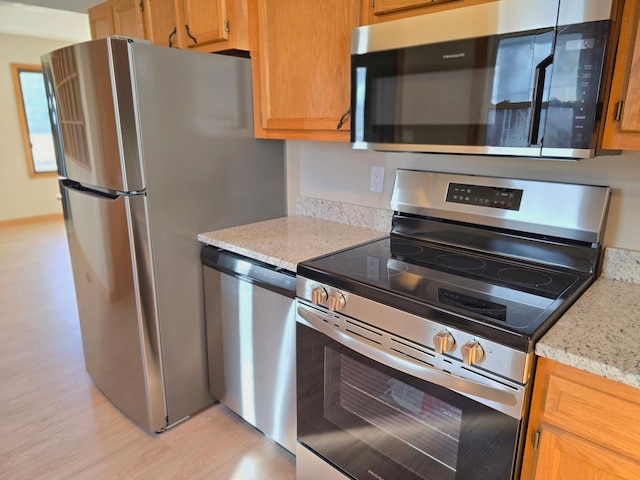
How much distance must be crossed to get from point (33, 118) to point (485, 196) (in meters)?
6.51

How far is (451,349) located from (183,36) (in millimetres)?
1833

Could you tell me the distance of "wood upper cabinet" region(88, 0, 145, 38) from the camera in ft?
7.36

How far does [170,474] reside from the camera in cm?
176

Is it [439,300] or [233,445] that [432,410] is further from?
[233,445]

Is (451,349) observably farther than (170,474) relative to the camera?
No

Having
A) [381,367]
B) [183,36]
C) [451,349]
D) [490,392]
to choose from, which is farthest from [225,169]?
[490,392]

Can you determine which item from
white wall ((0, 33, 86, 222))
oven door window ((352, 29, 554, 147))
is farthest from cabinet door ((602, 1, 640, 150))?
white wall ((0, 33, 86, 222))

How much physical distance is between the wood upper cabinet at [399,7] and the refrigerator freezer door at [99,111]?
85 cm

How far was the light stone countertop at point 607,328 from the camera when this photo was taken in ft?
2.98

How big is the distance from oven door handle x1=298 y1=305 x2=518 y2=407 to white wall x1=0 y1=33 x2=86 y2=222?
6000 mm

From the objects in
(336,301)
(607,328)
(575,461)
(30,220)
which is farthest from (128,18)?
(30,220)

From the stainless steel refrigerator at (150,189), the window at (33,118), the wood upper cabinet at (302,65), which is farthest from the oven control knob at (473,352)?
the window at (33,118)

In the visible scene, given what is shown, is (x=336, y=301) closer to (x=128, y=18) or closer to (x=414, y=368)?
(x=414, y=368)

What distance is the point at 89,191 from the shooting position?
6.14 feet
